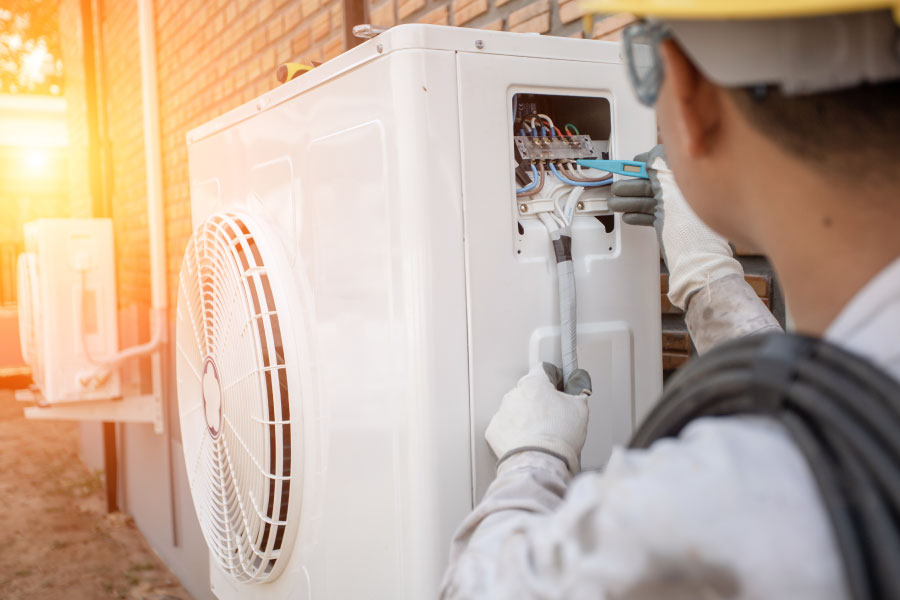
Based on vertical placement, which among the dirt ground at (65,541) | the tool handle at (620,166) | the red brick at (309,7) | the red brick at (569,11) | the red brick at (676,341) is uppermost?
the red brick at (309,7)

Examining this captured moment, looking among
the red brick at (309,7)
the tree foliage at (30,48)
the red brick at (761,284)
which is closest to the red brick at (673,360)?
the red brick at (761,284)

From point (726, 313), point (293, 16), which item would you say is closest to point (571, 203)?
point (726, 313)

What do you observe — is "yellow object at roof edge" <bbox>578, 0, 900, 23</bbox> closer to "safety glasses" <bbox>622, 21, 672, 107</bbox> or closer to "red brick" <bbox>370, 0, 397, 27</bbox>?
"safety glasses" <bbox>622, 21, 672, 107</bbox>

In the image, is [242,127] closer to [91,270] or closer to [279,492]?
[279,492]

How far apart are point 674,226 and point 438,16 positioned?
1007mm

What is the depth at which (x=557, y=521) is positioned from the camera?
24.5 inches

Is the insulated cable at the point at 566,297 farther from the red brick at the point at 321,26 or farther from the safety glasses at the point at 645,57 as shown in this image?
the red brick at the point at 321,26

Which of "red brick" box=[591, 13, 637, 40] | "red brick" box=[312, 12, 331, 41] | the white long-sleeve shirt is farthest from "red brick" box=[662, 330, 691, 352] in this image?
"red brick" box=[312, 12, 331, 41]

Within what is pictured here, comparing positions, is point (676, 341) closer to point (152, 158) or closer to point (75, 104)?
point (152, 158)

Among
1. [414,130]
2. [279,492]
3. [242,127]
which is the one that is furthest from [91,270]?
[414,130]

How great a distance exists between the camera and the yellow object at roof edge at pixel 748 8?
0.48 meters

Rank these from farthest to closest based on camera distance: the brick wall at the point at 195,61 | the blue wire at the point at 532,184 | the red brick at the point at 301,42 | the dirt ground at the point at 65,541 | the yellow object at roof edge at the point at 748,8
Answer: the dirt ground at the point at 65,541 → the red brick at the point at 301,42 → the brick wall at the point at 195,61 → the blue wire at the point at 532,184 → the yellow object at roof edge at the point at 748,8

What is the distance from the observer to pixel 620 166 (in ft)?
3.77

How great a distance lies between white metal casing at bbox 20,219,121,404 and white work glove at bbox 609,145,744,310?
308 cm
